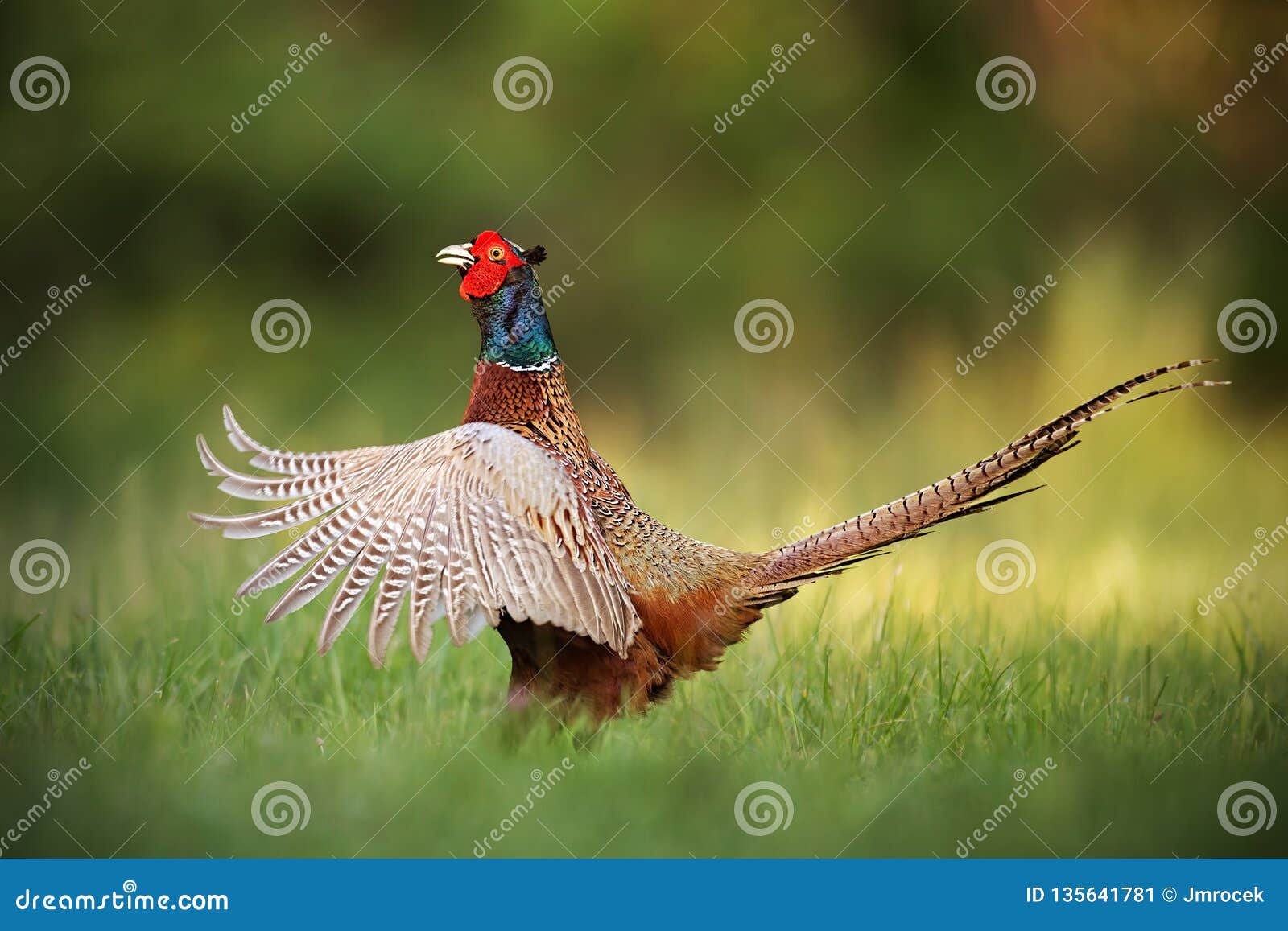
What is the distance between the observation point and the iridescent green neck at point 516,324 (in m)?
3.71

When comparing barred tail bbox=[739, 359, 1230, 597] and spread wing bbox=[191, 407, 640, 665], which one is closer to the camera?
spread wing bbox=[191, 407, 640, 665]

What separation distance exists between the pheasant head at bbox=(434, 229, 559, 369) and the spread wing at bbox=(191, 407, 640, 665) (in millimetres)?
271

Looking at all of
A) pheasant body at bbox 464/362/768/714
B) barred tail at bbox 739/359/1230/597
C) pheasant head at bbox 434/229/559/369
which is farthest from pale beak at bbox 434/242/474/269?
barred tail at bbox 739/359/1230/597

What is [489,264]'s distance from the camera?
367 cm

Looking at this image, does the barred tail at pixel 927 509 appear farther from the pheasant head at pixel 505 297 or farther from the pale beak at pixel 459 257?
the pale beak at pixel 459 257

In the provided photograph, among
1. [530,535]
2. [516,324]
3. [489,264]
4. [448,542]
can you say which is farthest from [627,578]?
[489,264]

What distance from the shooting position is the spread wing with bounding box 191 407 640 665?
3178mm

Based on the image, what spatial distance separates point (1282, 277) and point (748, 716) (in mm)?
4482

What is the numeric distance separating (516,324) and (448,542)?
2.37 ft

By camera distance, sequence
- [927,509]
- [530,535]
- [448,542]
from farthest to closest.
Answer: [927,509], [530,535], [448,542]

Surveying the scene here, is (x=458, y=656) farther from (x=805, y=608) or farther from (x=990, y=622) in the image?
(x=990, y=622)

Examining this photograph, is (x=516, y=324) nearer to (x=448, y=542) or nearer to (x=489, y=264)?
(x=489, y=264)

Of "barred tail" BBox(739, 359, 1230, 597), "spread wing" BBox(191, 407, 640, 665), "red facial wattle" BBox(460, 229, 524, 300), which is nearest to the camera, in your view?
"spread wing" BBox(191, 407, 640, 665)

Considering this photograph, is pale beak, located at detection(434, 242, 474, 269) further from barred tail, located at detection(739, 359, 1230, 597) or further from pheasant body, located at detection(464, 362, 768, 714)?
barred tail, located at detection(739, 359, 1230, 597)
